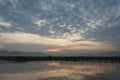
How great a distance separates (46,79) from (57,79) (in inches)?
67.2

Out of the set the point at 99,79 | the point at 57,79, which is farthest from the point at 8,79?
the point at 99,79

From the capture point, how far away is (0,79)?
29.8 meters

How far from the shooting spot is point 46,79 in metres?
31.5

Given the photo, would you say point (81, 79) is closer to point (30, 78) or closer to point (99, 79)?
point (99, 79)

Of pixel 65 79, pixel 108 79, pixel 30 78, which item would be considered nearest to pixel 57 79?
pixel 65 79

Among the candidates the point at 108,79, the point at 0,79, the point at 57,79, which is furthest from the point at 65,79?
the point at 0,79

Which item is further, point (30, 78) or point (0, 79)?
point (30, 78)

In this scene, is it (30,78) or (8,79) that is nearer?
(8,79)

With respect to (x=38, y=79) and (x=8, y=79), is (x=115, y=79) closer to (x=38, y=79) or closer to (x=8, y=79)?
(x=38, y=79)

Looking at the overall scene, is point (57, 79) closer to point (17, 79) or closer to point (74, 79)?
point (74, 79)

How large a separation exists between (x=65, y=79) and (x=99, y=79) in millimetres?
4260

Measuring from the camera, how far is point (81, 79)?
30.6 metres

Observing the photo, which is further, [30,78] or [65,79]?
[30,78]

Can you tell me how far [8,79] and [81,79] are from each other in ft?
27.4
